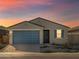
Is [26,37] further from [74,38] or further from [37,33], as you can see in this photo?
[74,38]

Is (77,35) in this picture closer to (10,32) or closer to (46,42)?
(46,42)

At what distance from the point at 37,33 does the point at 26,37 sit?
2.46 meters

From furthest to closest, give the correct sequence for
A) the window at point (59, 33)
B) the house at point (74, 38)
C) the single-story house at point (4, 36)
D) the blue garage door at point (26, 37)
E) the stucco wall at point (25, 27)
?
the window at point (59, 33), the single-story house at point (4, 36), the stucco wall at point (25, 27), the blue garage door at point (26, 37), the house at point (74, 38)

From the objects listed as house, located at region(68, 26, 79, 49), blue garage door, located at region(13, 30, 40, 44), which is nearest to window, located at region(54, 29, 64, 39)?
house, located at region(68, 26, 79, 49)

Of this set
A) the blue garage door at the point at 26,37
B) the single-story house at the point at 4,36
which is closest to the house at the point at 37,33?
the blue garage door at the point at 26,37

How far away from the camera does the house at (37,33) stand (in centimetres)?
5531

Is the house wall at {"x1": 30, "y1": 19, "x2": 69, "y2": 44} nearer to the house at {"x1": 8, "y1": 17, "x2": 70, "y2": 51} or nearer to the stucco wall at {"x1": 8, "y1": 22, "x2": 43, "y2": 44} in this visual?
the house at {"x1": 8, "y1": 17, "x2": 70, "y2": 51}

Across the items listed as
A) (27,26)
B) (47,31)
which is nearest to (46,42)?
(47,31)

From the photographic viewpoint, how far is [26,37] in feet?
181

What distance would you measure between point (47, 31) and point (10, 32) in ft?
25.7

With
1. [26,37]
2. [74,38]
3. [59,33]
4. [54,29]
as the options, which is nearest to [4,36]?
[26,37]

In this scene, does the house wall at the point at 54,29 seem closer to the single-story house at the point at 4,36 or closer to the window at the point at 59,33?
the window at the point at 59,33

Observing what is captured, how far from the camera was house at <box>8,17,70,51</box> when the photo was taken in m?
55.3

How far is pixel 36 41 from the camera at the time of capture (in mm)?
56156
